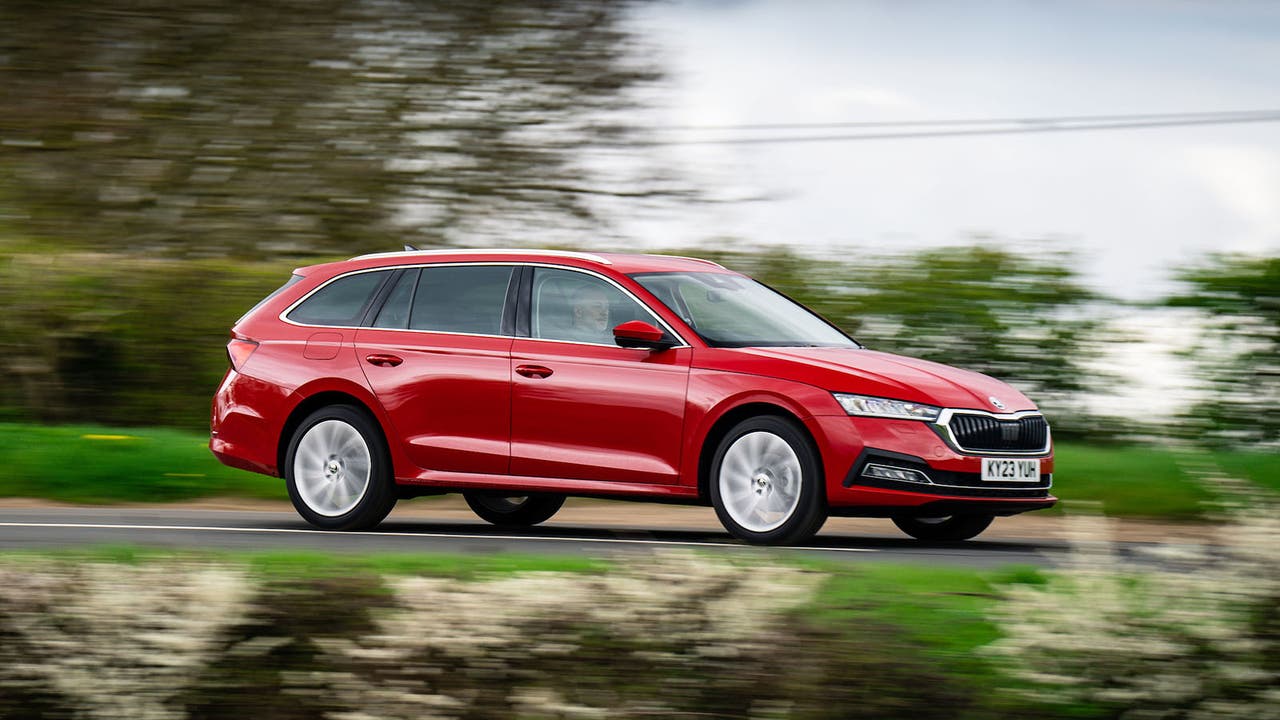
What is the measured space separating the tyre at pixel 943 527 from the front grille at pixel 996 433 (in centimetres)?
101

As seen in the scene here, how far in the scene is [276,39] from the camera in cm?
1945

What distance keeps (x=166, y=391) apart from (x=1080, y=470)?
8.13m

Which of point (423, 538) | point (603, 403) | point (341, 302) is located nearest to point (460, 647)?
point (603, 403)

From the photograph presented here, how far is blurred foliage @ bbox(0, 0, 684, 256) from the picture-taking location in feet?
61.6

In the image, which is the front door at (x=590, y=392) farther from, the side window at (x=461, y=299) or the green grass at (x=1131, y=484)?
the green grass at (x=1131, y=484)

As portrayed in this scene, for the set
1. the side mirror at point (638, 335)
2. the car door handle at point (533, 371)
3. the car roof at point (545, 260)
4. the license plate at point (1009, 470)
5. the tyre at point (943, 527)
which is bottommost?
the tyre at point (943, 527)

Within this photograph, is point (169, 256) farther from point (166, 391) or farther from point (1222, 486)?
point (1222, 486)

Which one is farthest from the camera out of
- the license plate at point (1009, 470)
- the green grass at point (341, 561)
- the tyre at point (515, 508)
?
the tyre at point (515, 508)

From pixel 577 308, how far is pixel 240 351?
247cm

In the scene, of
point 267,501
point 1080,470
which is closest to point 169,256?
point 267,501

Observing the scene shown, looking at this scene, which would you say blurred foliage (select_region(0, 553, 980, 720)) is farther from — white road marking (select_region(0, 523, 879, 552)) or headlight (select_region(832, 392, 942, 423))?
white road marking (select_region(0, 523, 879, 552))

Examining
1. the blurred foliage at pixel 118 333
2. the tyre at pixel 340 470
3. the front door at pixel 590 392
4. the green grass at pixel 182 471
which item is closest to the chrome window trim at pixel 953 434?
the front door at pixel 590 392

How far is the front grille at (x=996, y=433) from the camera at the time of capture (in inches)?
373

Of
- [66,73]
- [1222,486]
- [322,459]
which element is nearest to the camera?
[1222,486]
